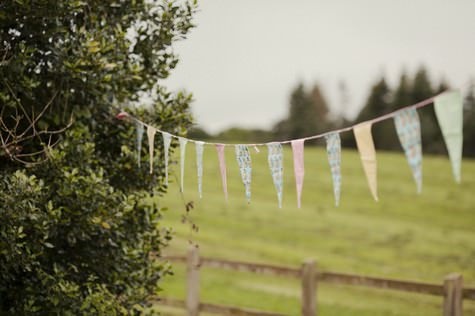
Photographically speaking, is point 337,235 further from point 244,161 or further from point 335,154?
point 335,154

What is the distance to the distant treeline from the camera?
1657 inches

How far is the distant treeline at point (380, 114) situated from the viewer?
42094mm

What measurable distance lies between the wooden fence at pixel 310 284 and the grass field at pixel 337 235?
224 centimetres

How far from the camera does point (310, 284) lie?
758 cm

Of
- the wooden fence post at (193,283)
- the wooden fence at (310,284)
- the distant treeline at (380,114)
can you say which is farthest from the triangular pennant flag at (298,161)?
the distant treeline at (380,114)

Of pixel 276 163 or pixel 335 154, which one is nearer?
pixel 335 154

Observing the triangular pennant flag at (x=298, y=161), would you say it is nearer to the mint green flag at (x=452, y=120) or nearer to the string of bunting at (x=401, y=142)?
the string of bunting at (x=401, y=142)

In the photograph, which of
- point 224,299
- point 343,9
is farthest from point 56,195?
point 343,9

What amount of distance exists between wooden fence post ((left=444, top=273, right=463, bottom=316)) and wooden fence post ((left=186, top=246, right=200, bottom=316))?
3225mm

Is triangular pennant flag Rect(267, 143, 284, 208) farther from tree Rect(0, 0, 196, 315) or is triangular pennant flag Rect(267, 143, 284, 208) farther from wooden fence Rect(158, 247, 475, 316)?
wooden fence Rect(158, 247, 475, 316)

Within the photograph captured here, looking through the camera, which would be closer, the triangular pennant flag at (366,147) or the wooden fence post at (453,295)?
the triangular pennant flag at (366,147)

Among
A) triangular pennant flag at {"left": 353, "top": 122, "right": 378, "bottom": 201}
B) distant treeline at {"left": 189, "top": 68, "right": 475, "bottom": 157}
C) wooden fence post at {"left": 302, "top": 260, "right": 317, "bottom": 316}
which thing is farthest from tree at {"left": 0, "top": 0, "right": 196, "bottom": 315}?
distant treeline at {"left": 189, "top": 68, "right": 475, "bottom": 157}

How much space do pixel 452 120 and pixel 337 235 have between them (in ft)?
47.7

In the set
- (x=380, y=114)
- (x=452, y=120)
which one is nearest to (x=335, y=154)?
(x=452, y=120)
